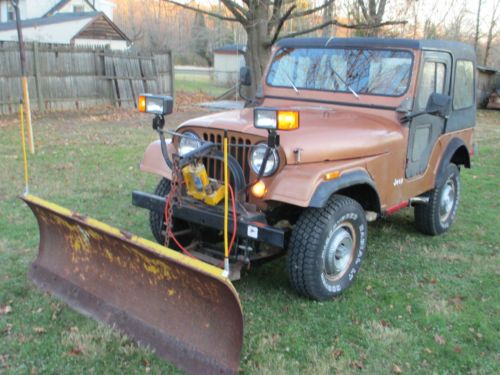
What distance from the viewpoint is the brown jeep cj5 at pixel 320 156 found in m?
3.72

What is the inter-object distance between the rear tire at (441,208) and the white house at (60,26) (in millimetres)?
25239

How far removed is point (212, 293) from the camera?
3082 mm

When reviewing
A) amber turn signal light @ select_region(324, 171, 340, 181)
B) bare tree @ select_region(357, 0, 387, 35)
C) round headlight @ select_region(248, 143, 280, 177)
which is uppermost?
bare tree @ select_region(357, 0, 387, 35)

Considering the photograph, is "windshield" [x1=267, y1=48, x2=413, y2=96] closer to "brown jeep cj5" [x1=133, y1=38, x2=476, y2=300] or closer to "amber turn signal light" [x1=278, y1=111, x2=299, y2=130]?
"brown jeep cj5" [x1=133, y1=38, x2=476, y2=300]

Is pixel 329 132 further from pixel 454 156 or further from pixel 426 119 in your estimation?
pixel 454 156

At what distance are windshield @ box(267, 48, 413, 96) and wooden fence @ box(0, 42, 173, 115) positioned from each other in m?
11.1

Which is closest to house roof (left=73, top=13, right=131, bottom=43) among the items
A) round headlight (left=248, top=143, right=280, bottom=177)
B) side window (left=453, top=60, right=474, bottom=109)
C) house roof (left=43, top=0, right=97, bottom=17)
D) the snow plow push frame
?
house roof (left=43, top=0, right=97, bottom=17)

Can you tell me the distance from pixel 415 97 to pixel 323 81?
87cm

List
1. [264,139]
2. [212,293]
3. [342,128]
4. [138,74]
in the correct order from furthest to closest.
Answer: [138,74], [342,128], [264,139], [212,293]

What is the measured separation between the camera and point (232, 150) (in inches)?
153

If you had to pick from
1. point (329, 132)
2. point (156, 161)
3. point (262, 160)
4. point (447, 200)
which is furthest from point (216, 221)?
point (447, 200)

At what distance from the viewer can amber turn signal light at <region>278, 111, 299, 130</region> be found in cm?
319

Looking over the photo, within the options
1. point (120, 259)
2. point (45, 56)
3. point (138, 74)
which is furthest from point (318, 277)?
point (138, 74)

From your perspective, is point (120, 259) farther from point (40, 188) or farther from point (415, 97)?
point (40, 188)
